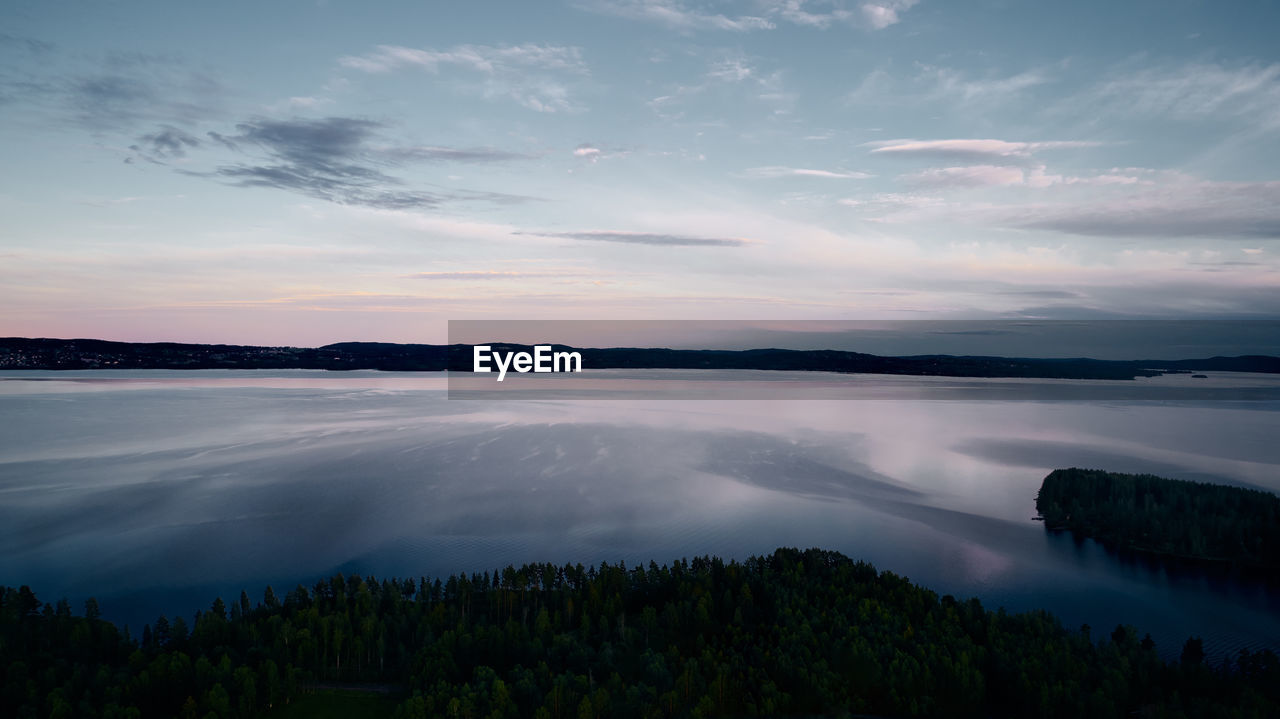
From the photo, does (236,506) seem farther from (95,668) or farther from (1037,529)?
(1037,529)

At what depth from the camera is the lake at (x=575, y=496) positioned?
32.1m

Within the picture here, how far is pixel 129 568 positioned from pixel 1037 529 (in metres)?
49.5

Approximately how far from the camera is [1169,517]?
40250 mm

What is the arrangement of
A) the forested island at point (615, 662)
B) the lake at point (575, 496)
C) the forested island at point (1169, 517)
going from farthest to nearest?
1. the forested island at point (1169, 517)
2. the lake at point (575, 496)
3. the forested island at point (615, 662)

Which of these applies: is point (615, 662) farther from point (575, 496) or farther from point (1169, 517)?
point (1169, 517)

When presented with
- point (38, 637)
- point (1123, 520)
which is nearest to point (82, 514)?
point (38, 637)

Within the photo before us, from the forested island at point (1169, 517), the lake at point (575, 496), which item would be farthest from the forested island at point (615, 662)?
the forested island at point (1169, 517)

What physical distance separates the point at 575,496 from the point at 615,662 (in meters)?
26.9

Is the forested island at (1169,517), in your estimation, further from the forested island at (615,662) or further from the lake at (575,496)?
the forested island at (615,662)

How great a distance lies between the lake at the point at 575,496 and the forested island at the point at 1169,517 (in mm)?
1992

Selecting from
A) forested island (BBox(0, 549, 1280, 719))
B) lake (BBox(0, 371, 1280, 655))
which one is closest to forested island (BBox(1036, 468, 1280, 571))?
lake (BBox(0, 371, 1280, 655))

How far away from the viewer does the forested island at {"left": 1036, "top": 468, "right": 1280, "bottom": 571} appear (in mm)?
36781

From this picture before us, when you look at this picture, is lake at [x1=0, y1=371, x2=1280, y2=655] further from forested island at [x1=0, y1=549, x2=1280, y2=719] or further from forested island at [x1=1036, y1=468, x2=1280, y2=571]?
forested island at [x1=0, y1=549, x2=1280, y2=719]

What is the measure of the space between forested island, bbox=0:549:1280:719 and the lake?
21.6 feet
